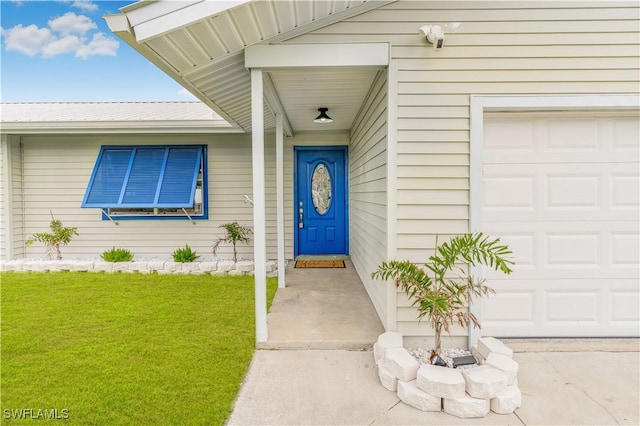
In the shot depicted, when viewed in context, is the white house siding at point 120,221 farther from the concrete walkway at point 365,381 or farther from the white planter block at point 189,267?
the concrete walkway at point 365,381

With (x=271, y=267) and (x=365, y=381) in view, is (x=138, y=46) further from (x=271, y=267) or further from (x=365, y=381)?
(x=271, y=267)

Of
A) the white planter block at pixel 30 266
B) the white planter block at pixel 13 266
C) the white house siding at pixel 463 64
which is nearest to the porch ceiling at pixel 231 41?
the white house siding at pixel 463 64

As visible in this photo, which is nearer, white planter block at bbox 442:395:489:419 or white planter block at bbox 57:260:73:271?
white planter block at bbox 442:395:489:419

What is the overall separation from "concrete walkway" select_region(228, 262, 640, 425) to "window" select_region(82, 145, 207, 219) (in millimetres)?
3269

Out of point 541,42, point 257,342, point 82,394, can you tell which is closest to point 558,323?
point 541,42

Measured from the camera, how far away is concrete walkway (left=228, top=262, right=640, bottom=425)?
1916 mm

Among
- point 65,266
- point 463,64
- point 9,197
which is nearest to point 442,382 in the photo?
point 463,64

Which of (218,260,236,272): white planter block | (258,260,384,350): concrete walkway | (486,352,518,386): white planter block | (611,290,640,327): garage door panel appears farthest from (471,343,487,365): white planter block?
(218,260,236,272): white planter block

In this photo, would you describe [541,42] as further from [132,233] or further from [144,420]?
[132,233]

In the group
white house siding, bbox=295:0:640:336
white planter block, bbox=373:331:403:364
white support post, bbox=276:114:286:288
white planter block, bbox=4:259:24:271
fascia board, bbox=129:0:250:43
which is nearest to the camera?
fascia board, bbox=129:0:250:43

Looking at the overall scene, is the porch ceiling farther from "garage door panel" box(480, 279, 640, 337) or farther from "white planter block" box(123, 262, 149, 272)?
"white planter block" box(123, 262, 149, 272)

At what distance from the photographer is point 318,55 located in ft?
8.75

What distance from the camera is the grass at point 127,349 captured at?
1.98 meters

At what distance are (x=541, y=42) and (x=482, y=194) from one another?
1.30 metres
